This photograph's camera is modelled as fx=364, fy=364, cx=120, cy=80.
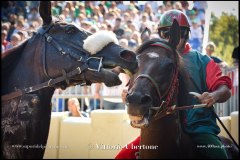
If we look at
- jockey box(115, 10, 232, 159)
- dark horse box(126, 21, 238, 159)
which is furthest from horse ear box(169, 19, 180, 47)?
jockey box(115, 10, 232, 159)

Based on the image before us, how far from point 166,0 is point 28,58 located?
6321 millimetres

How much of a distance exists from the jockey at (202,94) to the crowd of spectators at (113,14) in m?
3.33

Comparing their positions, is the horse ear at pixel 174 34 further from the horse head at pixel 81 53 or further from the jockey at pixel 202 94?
the horse head at pixel 81 53

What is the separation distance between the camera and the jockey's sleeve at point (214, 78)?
337 centimetres

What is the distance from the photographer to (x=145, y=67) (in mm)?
3023

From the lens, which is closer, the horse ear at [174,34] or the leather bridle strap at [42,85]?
the leather bridle strap at [42,85]

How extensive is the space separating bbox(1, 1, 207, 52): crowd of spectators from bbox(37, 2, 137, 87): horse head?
4259 millimetres

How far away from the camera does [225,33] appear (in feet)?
31.5

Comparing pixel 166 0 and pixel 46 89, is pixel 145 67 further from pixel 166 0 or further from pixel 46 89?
pixel 166 0

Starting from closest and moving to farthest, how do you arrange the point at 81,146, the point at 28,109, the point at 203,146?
the point at 28,109 < the point at 203,146 < the point at 81,146

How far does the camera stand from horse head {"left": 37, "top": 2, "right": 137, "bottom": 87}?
8.39 feet

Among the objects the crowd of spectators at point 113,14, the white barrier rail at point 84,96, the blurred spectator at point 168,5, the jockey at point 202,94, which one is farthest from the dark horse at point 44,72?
the blurred spectator at point 168,5

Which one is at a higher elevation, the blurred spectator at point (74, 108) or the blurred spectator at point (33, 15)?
the blurred spectator at point (33, 15)

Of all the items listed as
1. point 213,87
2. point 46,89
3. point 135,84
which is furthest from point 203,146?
point 46,89
